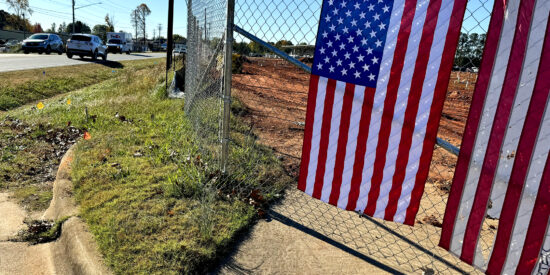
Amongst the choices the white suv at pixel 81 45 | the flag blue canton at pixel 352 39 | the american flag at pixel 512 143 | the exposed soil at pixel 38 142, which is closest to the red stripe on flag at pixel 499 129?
the american flag at pixel 512 143

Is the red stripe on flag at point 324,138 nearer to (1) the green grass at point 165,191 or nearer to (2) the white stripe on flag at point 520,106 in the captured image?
(1) the green grass at point 165,191

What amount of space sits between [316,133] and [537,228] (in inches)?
57.9

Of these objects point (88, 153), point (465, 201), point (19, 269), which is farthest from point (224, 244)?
point (88, 153)

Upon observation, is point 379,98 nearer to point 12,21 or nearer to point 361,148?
point 361,148

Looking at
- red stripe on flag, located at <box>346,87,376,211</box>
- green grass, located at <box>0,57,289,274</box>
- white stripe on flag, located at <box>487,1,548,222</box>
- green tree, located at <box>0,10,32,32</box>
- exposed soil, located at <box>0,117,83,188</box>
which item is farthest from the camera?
green tree, located at <box>0,10,32,32</box>

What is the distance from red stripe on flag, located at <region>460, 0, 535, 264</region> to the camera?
75.1 inches

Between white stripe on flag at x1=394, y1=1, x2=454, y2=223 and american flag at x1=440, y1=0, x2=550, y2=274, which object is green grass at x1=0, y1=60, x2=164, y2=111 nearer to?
white stripe on flag at x1=394, y1=1, x2=454, y2=223

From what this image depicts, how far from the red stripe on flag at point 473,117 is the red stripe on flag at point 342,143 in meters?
0.55

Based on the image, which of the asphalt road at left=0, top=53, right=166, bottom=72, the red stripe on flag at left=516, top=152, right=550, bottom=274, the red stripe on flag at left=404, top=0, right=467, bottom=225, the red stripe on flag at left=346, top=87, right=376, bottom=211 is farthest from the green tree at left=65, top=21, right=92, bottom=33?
the red stripe on flag at left=516, top=152, right=550, bottom=274

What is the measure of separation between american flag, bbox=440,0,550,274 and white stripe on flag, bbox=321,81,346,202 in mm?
831

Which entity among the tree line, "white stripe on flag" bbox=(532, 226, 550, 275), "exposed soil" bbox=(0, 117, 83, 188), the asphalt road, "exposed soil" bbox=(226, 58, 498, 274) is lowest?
"exposed soil" bbox=(0, 117, 83, 188)

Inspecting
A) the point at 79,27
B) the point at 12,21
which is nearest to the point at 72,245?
the point at 12,21

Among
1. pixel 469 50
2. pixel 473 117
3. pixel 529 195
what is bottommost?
pixel 529 195

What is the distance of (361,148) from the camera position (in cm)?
256
